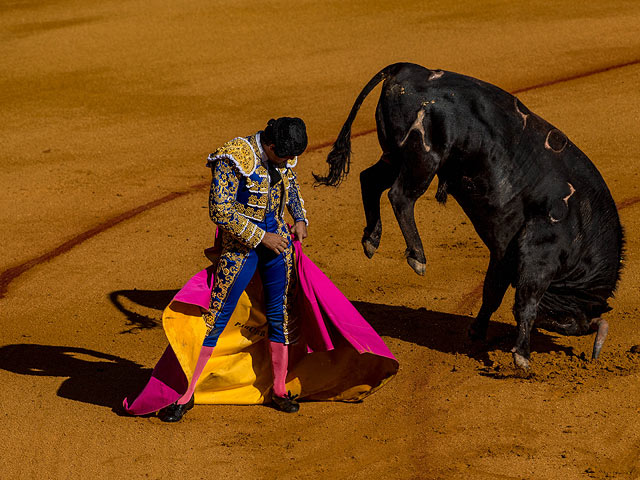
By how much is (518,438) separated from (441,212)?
4.36 metres

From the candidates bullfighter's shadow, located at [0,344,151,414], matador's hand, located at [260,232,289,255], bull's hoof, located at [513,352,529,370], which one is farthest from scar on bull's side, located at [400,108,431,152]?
bullfighter's shadow, located at [0,344,151,414]

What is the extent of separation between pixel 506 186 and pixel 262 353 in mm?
1927

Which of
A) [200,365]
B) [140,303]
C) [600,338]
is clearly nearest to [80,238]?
[140,303]

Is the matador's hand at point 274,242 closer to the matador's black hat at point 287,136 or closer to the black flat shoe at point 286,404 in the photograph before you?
the matador's black hat at point 287,136

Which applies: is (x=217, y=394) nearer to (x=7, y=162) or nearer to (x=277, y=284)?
(x=277, y=284)

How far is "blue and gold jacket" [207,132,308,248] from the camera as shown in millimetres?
5543

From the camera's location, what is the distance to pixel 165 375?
6008mm

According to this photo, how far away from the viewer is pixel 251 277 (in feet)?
19.5

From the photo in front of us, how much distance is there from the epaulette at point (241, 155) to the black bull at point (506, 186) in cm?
94

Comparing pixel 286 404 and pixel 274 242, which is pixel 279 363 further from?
pixel 274 242

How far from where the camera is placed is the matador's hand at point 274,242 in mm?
5668

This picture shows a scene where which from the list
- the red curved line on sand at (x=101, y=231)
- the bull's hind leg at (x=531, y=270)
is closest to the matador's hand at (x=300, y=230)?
the bull's hind leg at (x=531, y=270)

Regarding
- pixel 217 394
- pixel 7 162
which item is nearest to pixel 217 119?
pixel 7 162

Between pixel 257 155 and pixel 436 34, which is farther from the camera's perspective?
pixel 436 34
